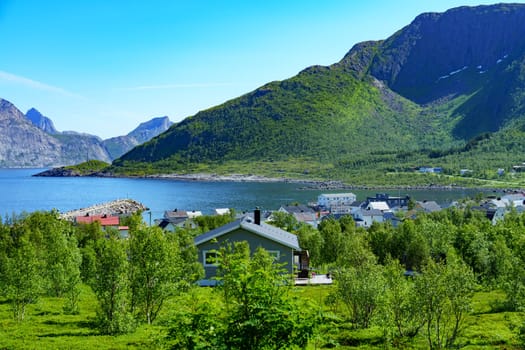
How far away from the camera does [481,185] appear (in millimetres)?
Answer: 174875

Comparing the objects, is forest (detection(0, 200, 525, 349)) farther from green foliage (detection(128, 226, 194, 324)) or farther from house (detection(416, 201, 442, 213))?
house (detection(416, 201, 442, 213))

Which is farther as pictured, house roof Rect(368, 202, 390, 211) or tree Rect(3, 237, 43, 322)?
house roof Rect(368, 202, 390, 211)

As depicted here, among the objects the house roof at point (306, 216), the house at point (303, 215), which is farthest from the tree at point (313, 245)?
the house roof at point (306, 216)

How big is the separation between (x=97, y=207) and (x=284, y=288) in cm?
10843

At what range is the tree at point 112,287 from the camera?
669 inches

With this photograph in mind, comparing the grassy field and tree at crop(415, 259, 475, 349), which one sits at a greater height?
tree at crop(415, 259, 475, 349)

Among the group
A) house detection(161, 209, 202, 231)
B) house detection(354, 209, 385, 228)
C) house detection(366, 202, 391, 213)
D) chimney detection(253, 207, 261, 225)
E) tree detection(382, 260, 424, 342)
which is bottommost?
house detection(354, 209, 385, 228)

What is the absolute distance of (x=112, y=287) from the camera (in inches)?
669

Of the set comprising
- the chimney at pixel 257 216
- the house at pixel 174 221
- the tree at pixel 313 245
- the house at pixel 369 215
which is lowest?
the house at pixel 369 215

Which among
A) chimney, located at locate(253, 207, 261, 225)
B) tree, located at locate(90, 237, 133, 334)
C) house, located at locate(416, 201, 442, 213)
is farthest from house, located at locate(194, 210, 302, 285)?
house, located at locate(416, 201, 442, 213)

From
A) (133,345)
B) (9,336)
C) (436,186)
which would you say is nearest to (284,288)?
(133,345)

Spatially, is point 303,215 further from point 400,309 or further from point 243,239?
point 400,309

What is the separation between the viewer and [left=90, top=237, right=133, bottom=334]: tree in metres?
17.0

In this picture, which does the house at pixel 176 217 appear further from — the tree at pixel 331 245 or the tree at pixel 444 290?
the tree at pixel 444 290
